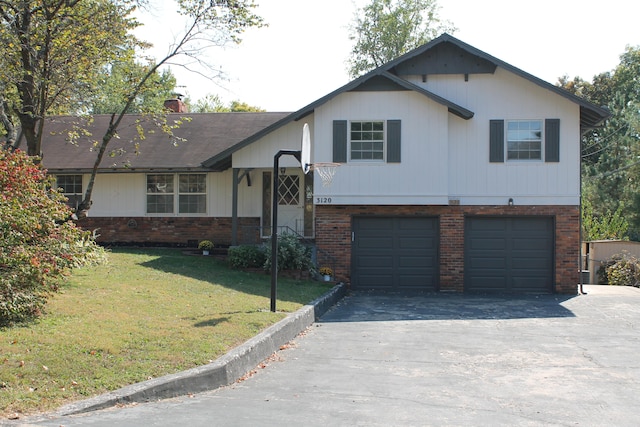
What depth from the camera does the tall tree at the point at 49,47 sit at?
13.4 meters

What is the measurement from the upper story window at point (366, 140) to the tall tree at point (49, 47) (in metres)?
6.66

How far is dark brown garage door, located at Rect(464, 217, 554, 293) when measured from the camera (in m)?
19.0

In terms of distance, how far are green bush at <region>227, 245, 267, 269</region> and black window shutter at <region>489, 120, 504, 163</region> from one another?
705cm

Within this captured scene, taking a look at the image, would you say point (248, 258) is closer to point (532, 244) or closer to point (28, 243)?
point (532, 244)

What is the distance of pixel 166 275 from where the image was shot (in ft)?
51.0

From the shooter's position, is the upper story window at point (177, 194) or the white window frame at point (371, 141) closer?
the white window frame at point (371, 141)

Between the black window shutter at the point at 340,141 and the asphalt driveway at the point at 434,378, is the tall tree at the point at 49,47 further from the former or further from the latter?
the asphalt driveway at the point at 434,378

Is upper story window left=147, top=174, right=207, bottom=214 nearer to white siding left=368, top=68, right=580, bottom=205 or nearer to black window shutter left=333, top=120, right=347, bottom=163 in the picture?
black window shutter left=333, top=120, right=347, bottom=163

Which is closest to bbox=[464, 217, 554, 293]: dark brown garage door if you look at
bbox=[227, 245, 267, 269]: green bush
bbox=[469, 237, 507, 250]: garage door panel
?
bbox=[469, 237, 507, 250]: garage door panel

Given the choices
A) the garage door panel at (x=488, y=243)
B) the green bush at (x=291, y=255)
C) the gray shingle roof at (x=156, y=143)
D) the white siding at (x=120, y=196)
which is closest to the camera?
the green bush at (x=291, y=255)

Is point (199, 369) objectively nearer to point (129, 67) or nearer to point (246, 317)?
point (246, 317)

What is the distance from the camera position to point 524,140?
62.2 feet

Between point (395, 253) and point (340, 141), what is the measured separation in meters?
3.62

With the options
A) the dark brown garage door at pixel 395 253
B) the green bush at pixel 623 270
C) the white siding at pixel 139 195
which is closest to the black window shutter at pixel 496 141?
the dark brown garage door at pixel 395 253
